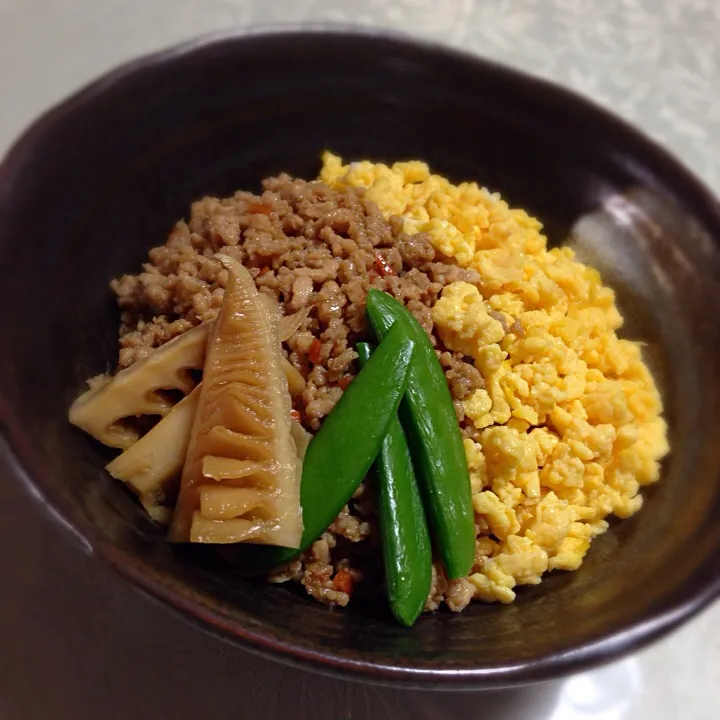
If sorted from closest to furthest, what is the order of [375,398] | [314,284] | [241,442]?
1. [241,442]
2. [375,398]
3. [314,284]

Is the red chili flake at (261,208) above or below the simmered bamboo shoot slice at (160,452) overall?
above

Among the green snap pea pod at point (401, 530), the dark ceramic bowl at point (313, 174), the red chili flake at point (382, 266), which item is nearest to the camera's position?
the dark ceramic bowl at point (313, 174)

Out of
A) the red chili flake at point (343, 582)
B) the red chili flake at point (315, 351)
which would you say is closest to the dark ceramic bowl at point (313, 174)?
the red chili flake at point (343, 582)

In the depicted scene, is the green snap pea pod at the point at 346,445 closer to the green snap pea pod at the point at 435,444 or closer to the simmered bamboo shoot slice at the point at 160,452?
the green snap pea pod at the point at 435,444

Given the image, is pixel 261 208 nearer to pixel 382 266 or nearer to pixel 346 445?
pixel 382 266

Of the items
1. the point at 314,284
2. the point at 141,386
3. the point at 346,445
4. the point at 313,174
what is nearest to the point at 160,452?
the point at 141,386

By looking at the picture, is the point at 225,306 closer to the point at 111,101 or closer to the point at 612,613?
the point at 111,101

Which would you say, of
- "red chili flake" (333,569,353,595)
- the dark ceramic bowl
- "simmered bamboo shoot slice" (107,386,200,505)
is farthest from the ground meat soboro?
"simmered bamboo shoot slice" (107,386,200,505)
